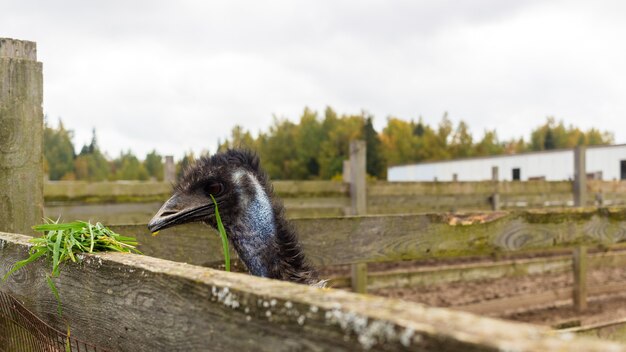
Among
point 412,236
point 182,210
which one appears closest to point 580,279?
point 412,236

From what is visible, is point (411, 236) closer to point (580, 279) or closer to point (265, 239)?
point (265, 239)

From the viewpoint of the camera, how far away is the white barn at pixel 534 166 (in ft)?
95.0

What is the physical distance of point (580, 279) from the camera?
25.3 ft

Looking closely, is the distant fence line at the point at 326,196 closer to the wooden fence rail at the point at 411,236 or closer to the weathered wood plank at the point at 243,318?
the wooden fence rail at the point at 411,236

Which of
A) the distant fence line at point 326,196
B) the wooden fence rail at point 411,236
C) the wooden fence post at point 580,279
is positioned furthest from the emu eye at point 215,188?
the wooden fence post at point 580,279

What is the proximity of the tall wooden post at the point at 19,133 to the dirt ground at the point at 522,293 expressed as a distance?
15.3 ft

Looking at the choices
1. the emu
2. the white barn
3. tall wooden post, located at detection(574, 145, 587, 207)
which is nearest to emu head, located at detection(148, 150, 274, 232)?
the emu

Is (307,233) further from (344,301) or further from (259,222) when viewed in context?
(344,301)

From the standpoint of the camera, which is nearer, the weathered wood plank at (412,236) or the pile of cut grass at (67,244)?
the pile of cut grass at (67,244)

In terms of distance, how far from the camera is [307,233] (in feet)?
10.1

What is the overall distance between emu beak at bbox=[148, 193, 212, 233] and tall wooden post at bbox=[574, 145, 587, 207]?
7.50 meters

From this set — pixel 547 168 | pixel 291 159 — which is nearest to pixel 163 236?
pixel 547 168

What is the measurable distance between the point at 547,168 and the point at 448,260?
23251mm

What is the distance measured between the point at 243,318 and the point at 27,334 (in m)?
1.09
